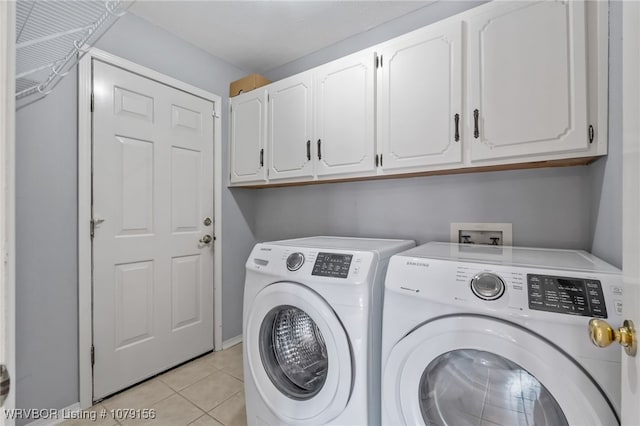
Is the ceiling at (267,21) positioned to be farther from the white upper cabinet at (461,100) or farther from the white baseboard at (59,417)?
the white baseboard at (59,417)

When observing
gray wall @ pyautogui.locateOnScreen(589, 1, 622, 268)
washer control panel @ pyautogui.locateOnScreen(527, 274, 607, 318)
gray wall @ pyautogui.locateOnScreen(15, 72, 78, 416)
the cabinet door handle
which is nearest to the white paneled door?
gray wall @ pyautogui.locateOnScreen(15, 72, 78, 416)

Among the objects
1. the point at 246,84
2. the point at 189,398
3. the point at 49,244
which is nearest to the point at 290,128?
the point at 246,84

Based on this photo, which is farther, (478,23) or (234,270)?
(234,270)

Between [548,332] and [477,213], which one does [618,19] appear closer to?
[477,213]

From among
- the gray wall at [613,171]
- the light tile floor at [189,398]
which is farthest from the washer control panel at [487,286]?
the light tile floor at [189,398]

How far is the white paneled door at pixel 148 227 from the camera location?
1735 mm

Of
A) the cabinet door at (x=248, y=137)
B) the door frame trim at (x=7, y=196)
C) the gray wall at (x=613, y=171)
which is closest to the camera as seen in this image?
the door frame trim at (x=7, y=196)

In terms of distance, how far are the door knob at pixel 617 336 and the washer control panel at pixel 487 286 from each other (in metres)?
0.30

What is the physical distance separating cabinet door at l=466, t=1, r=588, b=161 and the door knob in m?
0.94

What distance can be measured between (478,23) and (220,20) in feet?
4.99

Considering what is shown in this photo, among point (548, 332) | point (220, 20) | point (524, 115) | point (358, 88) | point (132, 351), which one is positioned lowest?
point (132, 351)

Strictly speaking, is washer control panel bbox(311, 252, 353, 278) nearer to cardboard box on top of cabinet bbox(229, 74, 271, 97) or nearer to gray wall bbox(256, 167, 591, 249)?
gray wall bbox(256, 167, 591, 249)

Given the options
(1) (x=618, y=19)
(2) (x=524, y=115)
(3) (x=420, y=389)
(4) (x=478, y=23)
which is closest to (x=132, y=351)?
(3) (x=420, y=389)

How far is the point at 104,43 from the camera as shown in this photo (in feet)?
5.67
